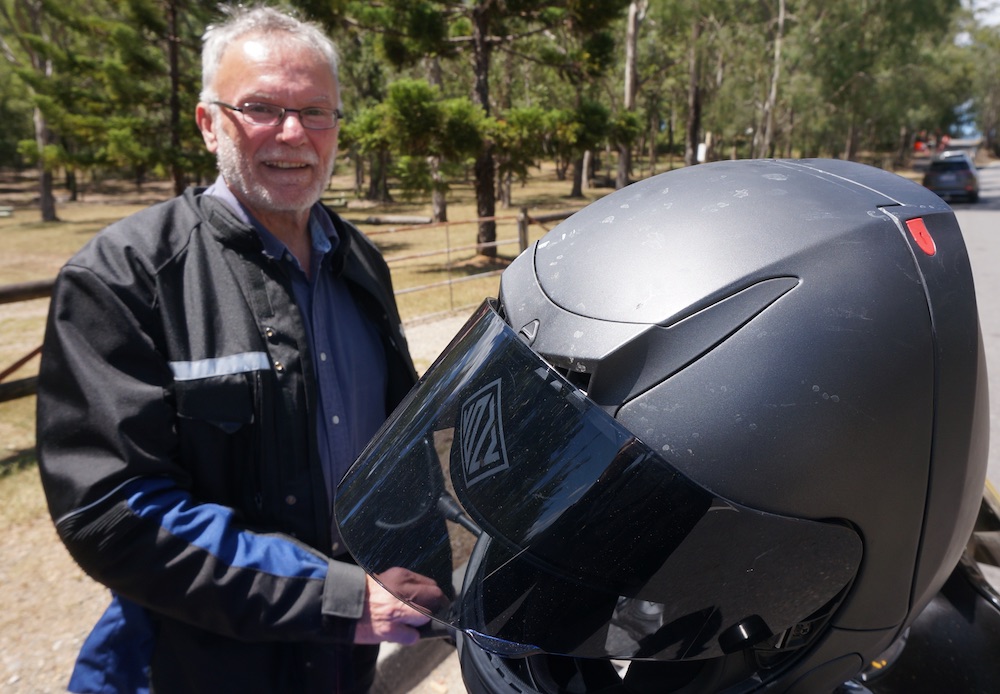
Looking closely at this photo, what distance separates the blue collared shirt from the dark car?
22.8 m

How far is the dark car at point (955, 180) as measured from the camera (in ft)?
68.2

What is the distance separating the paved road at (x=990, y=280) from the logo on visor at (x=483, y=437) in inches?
125

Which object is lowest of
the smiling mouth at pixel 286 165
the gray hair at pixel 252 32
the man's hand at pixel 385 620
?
the man's hand at pixel 385 620

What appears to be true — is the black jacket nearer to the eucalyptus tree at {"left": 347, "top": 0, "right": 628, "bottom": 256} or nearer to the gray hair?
the gray hair

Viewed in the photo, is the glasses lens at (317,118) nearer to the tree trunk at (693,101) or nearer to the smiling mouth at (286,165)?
the smiling mouth at (286,165)

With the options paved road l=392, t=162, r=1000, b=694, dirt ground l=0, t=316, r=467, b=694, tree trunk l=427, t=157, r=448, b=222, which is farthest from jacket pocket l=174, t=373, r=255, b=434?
tree trunk l=427, t=157, r=448, b=222

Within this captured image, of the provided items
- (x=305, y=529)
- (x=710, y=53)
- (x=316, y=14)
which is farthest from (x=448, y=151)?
(x=710, y=53)

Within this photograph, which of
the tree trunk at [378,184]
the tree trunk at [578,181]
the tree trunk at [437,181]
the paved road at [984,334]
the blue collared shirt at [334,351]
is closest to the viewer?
the blue collared shirt at [334,351]

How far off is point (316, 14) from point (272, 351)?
1142 centimetres

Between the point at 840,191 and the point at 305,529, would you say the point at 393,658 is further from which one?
the point at 840,191

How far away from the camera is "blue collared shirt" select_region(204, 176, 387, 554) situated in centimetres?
170

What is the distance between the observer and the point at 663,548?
0.88 m

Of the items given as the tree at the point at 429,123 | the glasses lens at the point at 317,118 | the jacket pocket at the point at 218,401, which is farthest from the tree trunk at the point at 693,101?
the jacket pocket at the point at 218,401

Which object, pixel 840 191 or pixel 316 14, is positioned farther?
pixel 316 14
